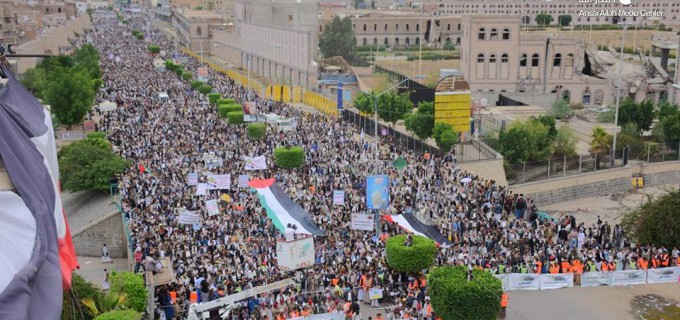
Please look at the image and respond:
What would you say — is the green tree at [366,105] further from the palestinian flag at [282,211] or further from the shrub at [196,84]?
the palestinian flag at [282,211]

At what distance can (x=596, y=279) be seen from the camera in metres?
19.6

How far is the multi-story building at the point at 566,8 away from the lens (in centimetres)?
11400

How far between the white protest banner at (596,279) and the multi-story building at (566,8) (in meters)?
96.2

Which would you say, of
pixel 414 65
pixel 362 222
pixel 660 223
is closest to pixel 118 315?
pixel 362 222

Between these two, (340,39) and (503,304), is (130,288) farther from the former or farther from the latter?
(340,39)

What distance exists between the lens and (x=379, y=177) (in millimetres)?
21953

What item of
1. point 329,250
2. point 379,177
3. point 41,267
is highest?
point 41,267

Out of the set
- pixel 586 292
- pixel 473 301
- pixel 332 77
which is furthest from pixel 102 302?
pixel 332 77

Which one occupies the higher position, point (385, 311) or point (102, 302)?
point (102, 302)

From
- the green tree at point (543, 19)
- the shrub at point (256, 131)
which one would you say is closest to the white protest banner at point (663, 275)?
the shrub at point (256, 131)

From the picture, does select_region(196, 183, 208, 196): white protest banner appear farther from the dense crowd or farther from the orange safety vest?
the orange safety vest

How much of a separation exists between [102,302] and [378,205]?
910 cm

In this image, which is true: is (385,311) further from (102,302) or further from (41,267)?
(41,267)

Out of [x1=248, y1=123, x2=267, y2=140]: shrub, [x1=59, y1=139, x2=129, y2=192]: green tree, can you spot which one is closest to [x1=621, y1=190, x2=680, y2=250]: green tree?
[x1=59, y1=139, x2=129, y2=192]: green tree
